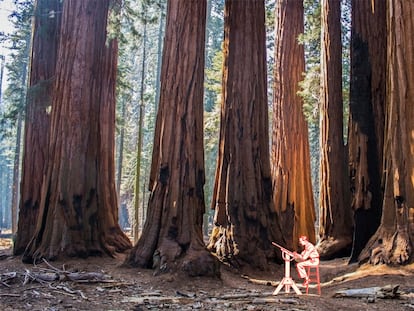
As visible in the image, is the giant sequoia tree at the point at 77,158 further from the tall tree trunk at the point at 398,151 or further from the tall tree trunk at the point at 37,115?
the tall tree trunk at the point at 398,151

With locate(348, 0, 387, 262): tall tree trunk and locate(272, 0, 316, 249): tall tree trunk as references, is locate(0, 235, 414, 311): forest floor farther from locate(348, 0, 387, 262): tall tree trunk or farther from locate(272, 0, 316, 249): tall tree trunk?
locate(272, 0, 316, 249): tall tree trunk

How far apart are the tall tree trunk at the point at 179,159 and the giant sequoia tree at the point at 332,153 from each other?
5.01 meters

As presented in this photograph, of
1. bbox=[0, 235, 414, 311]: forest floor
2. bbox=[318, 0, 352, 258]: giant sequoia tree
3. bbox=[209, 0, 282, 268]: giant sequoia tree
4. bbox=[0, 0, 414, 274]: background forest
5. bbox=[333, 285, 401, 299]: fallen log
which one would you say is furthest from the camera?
bbox=[318, 0, 352, 258]: giant sequoia tree

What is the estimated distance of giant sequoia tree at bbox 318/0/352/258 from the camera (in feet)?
42.6

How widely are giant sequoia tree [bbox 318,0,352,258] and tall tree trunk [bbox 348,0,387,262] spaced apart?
8.11 ft

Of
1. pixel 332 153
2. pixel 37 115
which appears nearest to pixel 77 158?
pixel 37 115

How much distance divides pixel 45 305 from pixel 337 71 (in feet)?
34.5

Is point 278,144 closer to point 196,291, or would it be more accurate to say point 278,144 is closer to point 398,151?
point 398,151

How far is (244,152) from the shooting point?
10.4 m

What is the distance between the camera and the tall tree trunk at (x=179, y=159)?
8727mm

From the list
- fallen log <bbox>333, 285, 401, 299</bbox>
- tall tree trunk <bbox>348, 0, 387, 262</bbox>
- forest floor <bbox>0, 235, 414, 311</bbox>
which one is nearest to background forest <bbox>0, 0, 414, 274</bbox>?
tall tree trunk <bbox>348, 0, 387, 262</bbox>

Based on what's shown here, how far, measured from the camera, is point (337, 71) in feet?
45.4

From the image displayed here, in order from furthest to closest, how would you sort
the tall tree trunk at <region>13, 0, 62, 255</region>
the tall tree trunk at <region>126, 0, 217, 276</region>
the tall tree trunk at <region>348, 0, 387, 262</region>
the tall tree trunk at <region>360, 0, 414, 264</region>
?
1. the tall tree trunk at <region>13, 0, 62, 255</region>
2. the tall tree trunk at <region>348, 0, 387, 262</region>
3. the tall tree trunk at <region>126, 0, 217, 276</region>
4. the tall tree trunk at <region>360, 0, 414, 264</region>

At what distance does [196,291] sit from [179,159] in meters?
2.79
